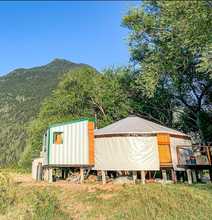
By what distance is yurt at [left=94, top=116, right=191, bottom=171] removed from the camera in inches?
513

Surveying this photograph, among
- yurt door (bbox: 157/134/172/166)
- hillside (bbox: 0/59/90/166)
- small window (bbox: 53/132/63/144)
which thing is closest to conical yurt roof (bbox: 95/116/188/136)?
yurt door (bbox: 157/134/172/166)

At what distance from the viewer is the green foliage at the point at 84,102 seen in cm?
2209

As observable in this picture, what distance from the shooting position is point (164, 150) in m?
13.6

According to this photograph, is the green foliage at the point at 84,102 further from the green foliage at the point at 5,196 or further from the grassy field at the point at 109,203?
the green foliage at the point at 5,196

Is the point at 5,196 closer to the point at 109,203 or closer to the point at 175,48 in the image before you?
the point at 109,203

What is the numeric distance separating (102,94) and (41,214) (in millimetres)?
14941

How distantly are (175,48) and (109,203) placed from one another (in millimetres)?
9353

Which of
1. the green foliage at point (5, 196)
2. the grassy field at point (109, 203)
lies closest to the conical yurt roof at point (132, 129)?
the grassy field at point (109, 203)

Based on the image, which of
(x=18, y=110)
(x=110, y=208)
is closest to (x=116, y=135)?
(x=110, y=208)

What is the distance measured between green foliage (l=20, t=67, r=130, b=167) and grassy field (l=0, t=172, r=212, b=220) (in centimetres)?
1188

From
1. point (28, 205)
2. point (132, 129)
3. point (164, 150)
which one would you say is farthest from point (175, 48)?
point (28, 205)

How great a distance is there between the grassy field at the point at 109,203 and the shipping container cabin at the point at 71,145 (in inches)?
112

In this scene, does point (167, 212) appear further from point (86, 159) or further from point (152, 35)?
point (152, 35)

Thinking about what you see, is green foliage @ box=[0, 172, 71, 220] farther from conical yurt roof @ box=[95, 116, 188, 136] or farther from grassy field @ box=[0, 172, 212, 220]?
conical yurt roof @ box=[95, 116, 188, 136]
